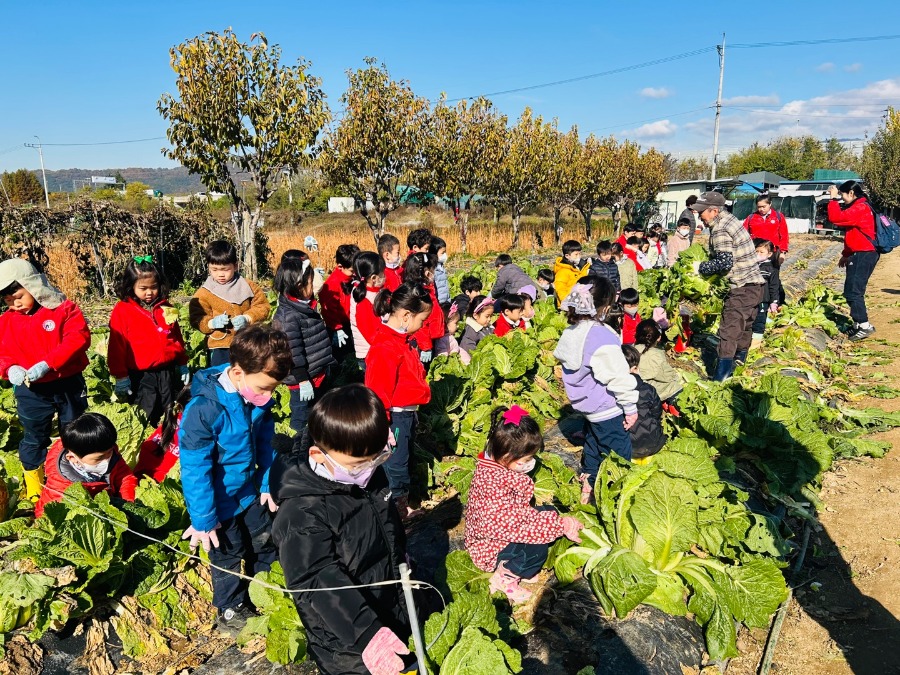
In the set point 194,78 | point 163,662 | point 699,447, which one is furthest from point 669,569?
point 194,78

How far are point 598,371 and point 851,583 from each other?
218 cm

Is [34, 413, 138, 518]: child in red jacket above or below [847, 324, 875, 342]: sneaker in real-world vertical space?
above

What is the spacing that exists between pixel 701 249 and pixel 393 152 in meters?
10.7

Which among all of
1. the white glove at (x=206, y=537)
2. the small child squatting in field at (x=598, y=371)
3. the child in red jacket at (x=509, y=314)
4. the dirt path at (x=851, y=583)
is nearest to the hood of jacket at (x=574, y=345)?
the small child squatting in field at (x=598, y=371)

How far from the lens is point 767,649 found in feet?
10.6

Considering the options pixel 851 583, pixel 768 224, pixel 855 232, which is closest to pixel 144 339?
pixel 851 583

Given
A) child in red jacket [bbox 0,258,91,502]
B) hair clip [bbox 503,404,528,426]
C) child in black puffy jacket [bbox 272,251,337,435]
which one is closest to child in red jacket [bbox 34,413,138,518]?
child in red jacket [bbox 0,258,91,502]

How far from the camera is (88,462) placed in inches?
136

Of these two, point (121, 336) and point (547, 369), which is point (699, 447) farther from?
point (121, 336)

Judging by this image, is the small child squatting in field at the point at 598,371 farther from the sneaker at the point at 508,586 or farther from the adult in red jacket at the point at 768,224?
the adult in red jacket at the point at 768,224

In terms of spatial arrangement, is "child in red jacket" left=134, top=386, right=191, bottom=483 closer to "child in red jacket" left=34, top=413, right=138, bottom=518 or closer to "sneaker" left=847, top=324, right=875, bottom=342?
"child in red jacket" left=34, top=413, right=138, bottom=518

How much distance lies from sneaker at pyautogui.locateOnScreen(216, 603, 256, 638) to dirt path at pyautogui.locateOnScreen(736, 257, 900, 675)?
2.99 m

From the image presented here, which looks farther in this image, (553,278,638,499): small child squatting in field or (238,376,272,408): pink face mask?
(553,278,638,499): small child squatting in field

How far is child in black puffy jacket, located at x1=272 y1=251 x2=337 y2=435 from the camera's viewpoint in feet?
15.0
